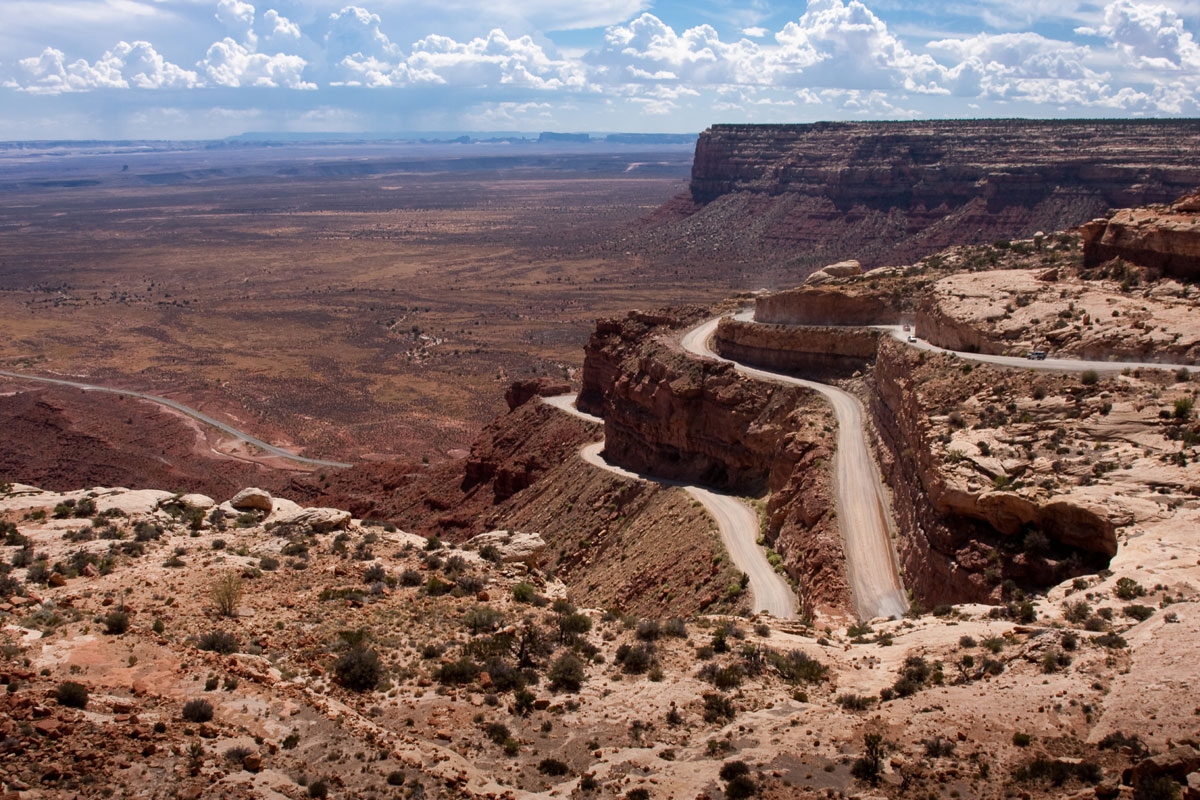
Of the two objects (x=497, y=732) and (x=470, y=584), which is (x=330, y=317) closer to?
(x=470, y=584)

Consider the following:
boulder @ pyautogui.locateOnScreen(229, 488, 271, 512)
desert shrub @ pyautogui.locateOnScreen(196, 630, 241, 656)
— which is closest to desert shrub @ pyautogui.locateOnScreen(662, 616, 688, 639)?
desert shrub @ pyautogui.locateOnScreen(196, 630, 241, 656)

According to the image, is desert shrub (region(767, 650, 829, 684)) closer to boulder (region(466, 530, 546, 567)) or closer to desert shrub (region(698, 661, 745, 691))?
desert shrub (region(698, 661, 745, 691))

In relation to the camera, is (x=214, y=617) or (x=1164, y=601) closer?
(x=1164, y=601)

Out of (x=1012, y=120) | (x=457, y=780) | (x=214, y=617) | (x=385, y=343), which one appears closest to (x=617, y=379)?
(x=214, y=617)

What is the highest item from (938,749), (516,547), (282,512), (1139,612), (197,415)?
(1139,612)

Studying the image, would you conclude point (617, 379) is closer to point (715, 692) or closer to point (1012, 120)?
point (715, 692)

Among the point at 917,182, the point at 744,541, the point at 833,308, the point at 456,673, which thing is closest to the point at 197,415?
the point at 833,308

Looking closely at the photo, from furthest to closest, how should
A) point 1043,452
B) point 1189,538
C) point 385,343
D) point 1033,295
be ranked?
point 385,343
point 1033,295
point 1043,452
point 1189,538
